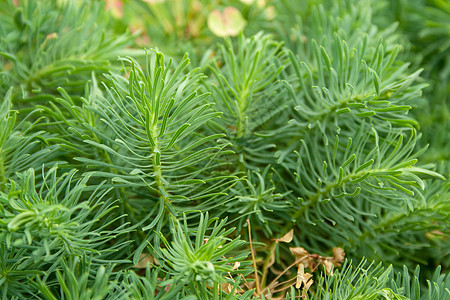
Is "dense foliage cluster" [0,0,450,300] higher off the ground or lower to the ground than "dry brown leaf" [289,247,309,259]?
higher

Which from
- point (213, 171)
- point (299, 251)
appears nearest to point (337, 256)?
point (299, 251)

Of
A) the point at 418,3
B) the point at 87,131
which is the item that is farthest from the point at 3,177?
the point at 418,3

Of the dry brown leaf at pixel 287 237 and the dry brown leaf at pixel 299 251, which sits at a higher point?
the dry brown leaf at pixel 287 237

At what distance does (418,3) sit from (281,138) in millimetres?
372

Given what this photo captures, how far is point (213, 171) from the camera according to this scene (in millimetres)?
428

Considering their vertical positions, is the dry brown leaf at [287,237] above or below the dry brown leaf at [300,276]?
above

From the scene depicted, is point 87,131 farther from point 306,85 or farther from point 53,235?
point 306,85

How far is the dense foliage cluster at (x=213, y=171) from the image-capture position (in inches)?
13.4

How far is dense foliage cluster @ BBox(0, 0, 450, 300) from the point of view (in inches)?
13.4

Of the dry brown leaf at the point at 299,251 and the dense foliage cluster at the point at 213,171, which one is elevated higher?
the dense foliage cluster at the point at 213,171

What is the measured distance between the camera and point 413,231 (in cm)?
45

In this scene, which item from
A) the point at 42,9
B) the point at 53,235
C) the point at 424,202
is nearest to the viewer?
the point at 53,235

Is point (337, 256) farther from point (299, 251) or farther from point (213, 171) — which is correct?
point (213, 171)

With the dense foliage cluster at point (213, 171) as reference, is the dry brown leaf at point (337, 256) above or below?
below
